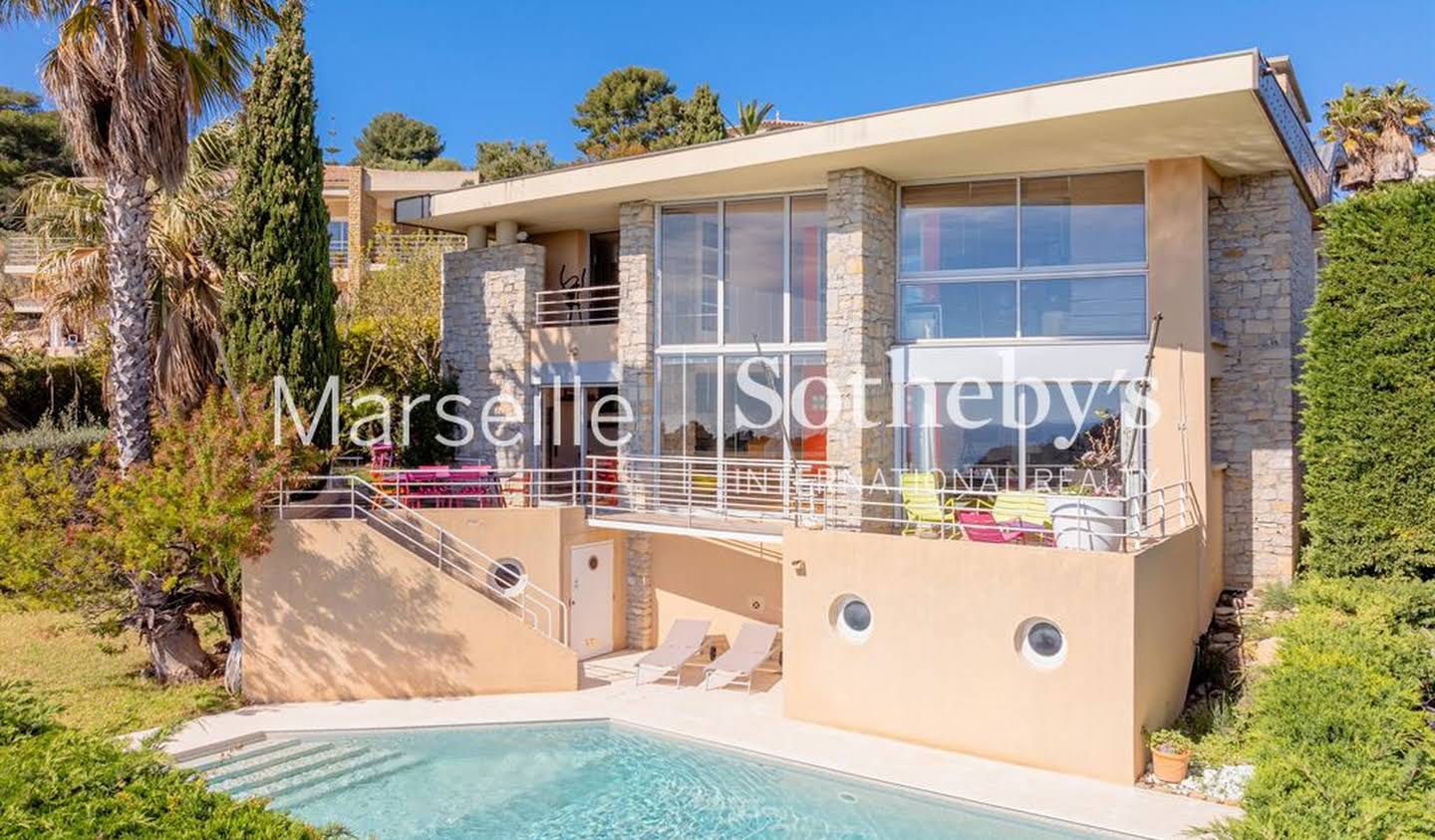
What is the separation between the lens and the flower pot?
12.2m

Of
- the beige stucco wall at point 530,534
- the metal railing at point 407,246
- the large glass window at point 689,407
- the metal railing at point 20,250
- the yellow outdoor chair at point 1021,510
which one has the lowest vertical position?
the beige stucco wall at point 530,534

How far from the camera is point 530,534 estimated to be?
17.0 m

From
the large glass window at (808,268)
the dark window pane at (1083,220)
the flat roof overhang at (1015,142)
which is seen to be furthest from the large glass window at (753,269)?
the dark window pane at (1083,220)

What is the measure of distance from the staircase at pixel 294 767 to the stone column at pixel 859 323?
7817mm

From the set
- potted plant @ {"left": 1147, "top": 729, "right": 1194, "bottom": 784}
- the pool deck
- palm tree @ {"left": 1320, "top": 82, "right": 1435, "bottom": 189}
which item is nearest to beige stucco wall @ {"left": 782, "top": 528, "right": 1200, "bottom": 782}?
potted plant @ {"left": 1147, "top": 729, "right": 1194, "bottom": 784}

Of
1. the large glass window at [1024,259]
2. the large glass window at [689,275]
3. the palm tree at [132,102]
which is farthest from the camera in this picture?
the large glass window at [689,275]

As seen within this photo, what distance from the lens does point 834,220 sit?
16250mm

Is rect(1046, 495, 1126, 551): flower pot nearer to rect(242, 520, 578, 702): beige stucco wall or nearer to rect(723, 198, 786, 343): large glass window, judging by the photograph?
rect(723, 198, 786, 343): large glass window

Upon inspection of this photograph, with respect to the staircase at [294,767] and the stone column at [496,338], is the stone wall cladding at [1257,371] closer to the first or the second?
the stone column at [496,338]

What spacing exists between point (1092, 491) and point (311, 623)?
12371 millimetres

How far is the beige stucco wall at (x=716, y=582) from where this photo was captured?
17.8m

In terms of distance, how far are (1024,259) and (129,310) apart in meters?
14.2

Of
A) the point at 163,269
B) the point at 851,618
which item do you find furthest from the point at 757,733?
the point at 163,269

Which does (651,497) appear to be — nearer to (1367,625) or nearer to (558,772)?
(558,772)
